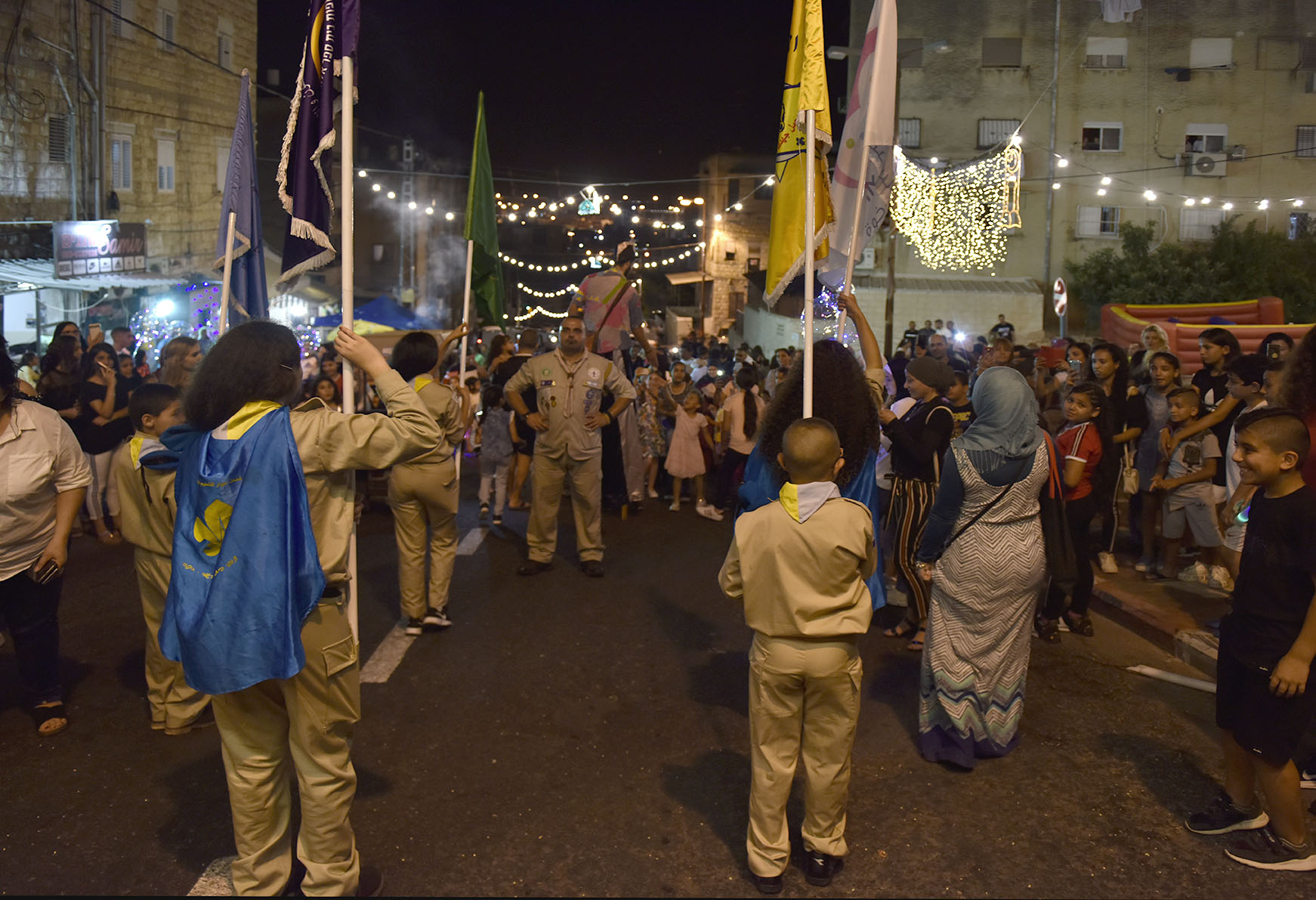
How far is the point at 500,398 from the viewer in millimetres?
10602

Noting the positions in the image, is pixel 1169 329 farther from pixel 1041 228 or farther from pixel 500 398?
pixel 1041 228

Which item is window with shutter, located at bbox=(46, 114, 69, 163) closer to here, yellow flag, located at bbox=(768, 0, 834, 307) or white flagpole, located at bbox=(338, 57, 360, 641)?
white flagpole, located at bbox=(338, 57, 360, 641)

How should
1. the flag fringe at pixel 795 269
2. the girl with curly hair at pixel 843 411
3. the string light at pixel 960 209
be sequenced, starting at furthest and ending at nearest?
the string light at pixel 960 209
the flag fringe at pixel 795 269
the girl with curly hair at pixel 843 411

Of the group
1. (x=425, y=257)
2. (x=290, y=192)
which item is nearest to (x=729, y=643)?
(x=290, y=192)

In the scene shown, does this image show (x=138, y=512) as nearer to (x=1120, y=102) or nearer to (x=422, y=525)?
(x=422, y=525)

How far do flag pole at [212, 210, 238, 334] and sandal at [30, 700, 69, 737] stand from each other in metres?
2.19

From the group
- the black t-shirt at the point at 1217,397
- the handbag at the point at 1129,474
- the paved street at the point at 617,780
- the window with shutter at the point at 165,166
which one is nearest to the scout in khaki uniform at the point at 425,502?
the paved street at the point at 617,780

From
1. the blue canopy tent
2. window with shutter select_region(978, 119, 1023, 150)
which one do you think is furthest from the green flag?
window with shutter select_region(978, 119, 1023, 150)

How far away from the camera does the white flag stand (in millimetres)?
5820

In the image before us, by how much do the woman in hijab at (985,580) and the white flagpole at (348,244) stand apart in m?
2.71

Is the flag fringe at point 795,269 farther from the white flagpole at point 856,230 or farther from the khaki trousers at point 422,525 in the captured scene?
the khaki trousers at point 422,525

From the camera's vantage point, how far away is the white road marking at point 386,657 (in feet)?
19.5

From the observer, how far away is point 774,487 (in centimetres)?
467

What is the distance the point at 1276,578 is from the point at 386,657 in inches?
186
